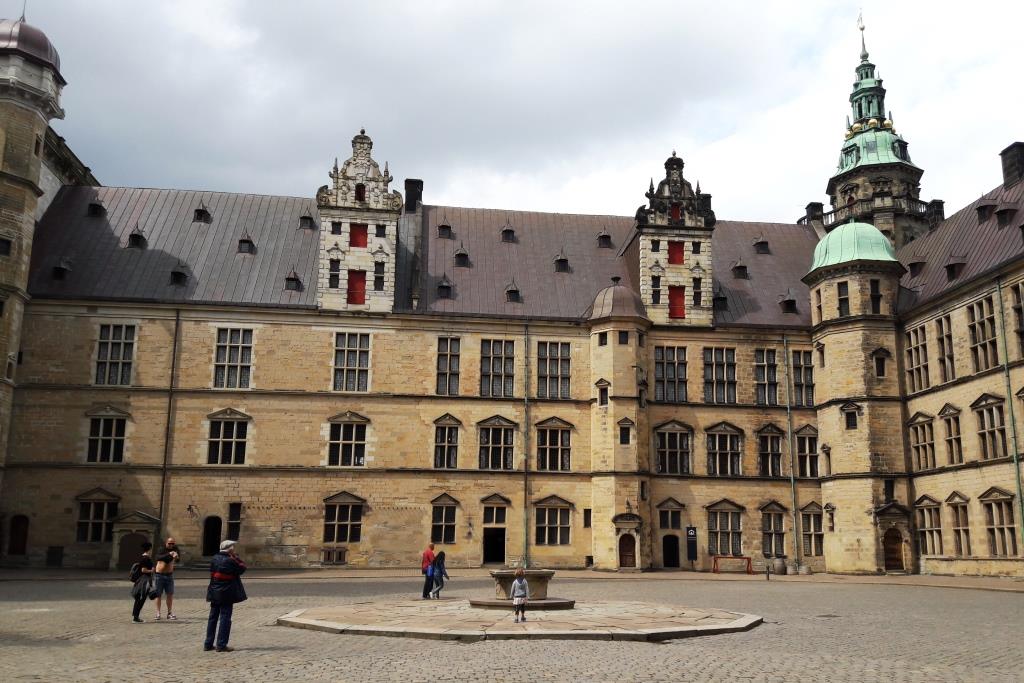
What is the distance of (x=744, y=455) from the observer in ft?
166

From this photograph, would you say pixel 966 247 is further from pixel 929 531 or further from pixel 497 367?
pixel 497 367

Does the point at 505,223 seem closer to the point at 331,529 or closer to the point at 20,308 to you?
the point at 331,529

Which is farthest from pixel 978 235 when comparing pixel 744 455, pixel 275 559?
pixel 275 559

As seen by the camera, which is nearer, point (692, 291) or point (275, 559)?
point (275, 559)

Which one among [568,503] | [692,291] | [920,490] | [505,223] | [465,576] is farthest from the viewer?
[505,223]

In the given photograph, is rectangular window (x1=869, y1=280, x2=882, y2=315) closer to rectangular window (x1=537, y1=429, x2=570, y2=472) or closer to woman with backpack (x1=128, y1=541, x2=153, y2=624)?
rectangular window (x1=537, y1=429, x2=570, y2=472)

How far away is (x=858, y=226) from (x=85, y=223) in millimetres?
42684

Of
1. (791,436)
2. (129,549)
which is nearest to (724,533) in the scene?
(791,436)

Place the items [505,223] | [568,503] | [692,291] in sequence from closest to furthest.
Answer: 1. [568,503]
2. [692,291]
3. [505,223]

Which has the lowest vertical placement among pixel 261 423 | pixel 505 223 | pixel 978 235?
pixel 261 423

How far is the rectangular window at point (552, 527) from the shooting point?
4847cm

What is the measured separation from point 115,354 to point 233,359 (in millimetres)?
5902

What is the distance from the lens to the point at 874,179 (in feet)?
219

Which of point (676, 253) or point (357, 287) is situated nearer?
point (357, 287)
